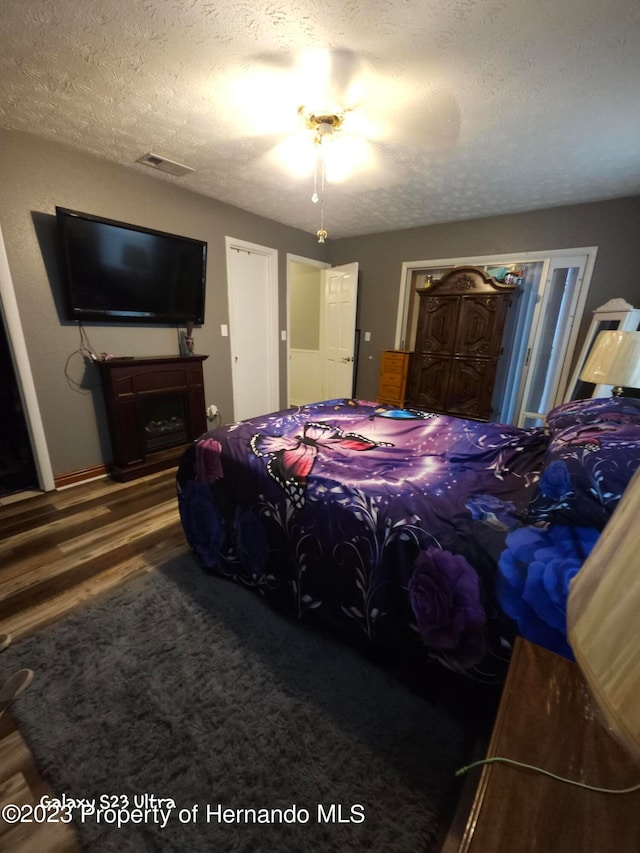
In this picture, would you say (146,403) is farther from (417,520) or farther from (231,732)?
(417,520)

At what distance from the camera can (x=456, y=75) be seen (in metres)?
1.62

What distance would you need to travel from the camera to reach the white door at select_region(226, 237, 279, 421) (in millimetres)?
3775

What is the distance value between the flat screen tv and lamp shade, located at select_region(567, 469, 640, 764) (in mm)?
3203

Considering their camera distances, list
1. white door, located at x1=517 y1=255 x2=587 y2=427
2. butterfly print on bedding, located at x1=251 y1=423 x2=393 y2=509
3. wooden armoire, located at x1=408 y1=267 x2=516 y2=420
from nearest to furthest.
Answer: butterfly print on bedding, located at x1=251 y1=423 x2=393 y2=509 → white door, located at x1=517 y1=255 x2=587 y2=427 → wooden armoire, located at x1=408 y1=267 x2=516 y2=420

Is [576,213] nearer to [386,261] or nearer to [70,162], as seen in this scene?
[386,261]

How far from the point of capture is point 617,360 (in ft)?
7.02

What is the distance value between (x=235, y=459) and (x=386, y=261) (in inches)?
146

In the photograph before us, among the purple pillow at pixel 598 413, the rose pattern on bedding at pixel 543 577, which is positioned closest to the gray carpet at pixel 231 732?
the rose pattern on bedding at pixel 543 577

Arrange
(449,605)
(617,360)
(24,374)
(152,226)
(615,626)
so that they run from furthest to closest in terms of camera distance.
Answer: (152,226), (24,374), (617,360), (449,605), (615,626)

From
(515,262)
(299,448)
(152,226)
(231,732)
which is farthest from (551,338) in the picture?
(231,732)

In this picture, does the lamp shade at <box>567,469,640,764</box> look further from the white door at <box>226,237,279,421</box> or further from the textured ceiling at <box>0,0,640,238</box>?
the white door at <box>226,237,279,421</box>

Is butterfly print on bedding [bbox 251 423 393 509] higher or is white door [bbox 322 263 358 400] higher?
white door [bbox 322 263 358 400]

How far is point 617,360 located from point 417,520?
6.31 feet

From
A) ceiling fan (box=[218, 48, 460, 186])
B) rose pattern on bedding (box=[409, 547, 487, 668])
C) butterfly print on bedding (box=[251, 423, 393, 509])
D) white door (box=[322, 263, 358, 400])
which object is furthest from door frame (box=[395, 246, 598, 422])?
rose pattern on bedding (box=[409, 547, 487, 668])
